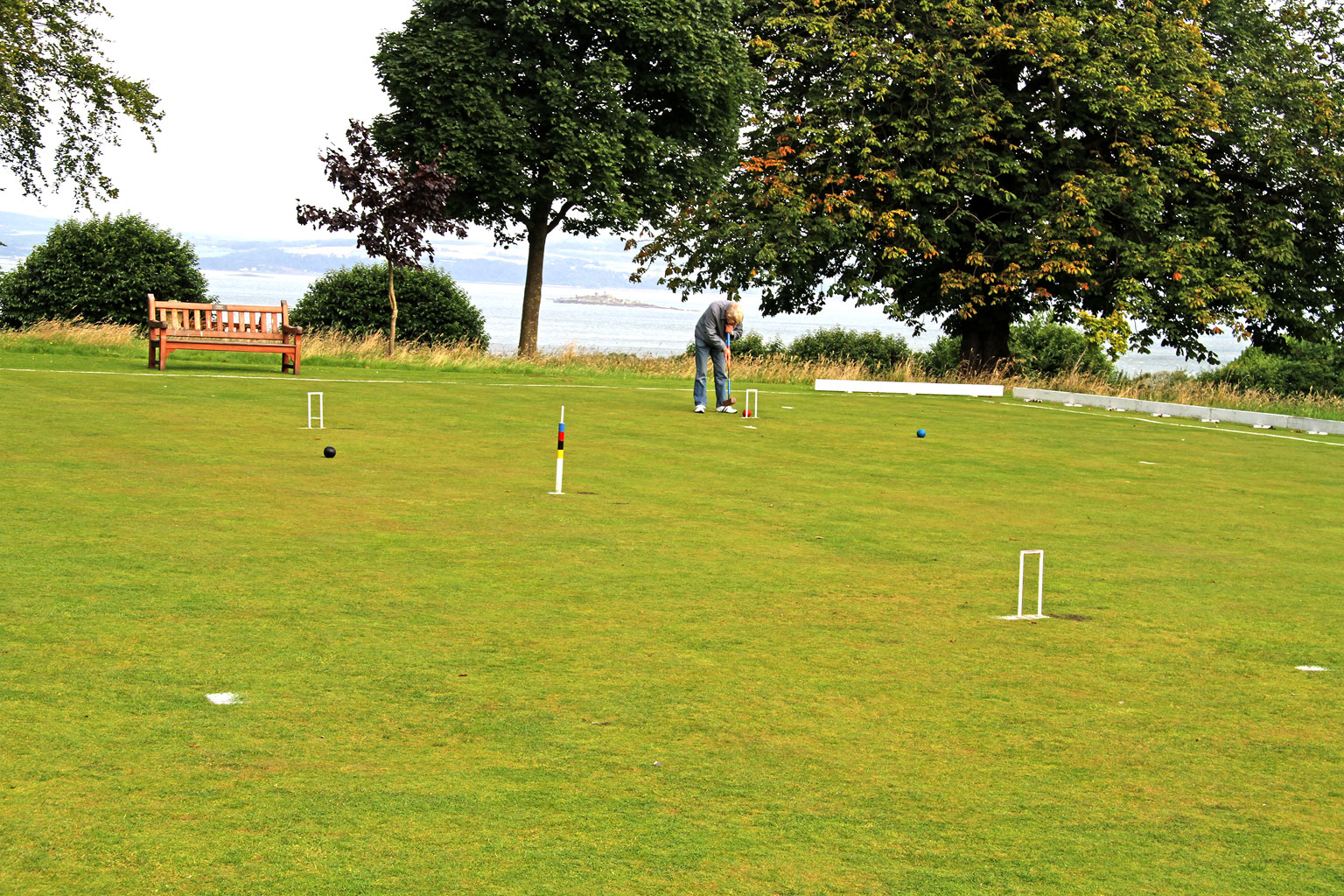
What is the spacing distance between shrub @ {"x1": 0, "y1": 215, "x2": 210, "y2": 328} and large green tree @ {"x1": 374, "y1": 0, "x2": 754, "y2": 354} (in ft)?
25.2

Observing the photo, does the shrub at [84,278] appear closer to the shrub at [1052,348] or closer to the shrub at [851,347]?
the shrub at [851,347]

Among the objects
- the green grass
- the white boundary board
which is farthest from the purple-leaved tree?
the green grass

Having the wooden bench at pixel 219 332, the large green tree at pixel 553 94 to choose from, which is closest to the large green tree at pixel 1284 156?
the large green tree at pixel 553 94

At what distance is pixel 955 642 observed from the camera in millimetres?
7367

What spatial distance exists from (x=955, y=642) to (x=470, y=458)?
786cm

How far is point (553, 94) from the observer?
36.2m

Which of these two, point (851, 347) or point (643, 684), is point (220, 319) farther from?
point (851, 347)

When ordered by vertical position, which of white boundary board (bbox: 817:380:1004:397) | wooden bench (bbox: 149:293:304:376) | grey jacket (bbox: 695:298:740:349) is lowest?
white boundary board (bbox: 817:380:1004:397)

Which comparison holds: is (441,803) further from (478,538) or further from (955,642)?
(478,538)

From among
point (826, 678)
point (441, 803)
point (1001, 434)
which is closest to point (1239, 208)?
point (1001, 434)

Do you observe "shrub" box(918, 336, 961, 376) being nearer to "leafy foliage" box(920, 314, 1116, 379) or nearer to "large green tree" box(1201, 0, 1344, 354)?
"leafy foliage" box(920, 314, 1116, 379)

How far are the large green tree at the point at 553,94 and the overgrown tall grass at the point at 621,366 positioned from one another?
4674 millimetres

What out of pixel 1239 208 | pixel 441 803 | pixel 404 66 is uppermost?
pixel 404 66

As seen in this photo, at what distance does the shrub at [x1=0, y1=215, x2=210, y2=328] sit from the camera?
1460 inches
